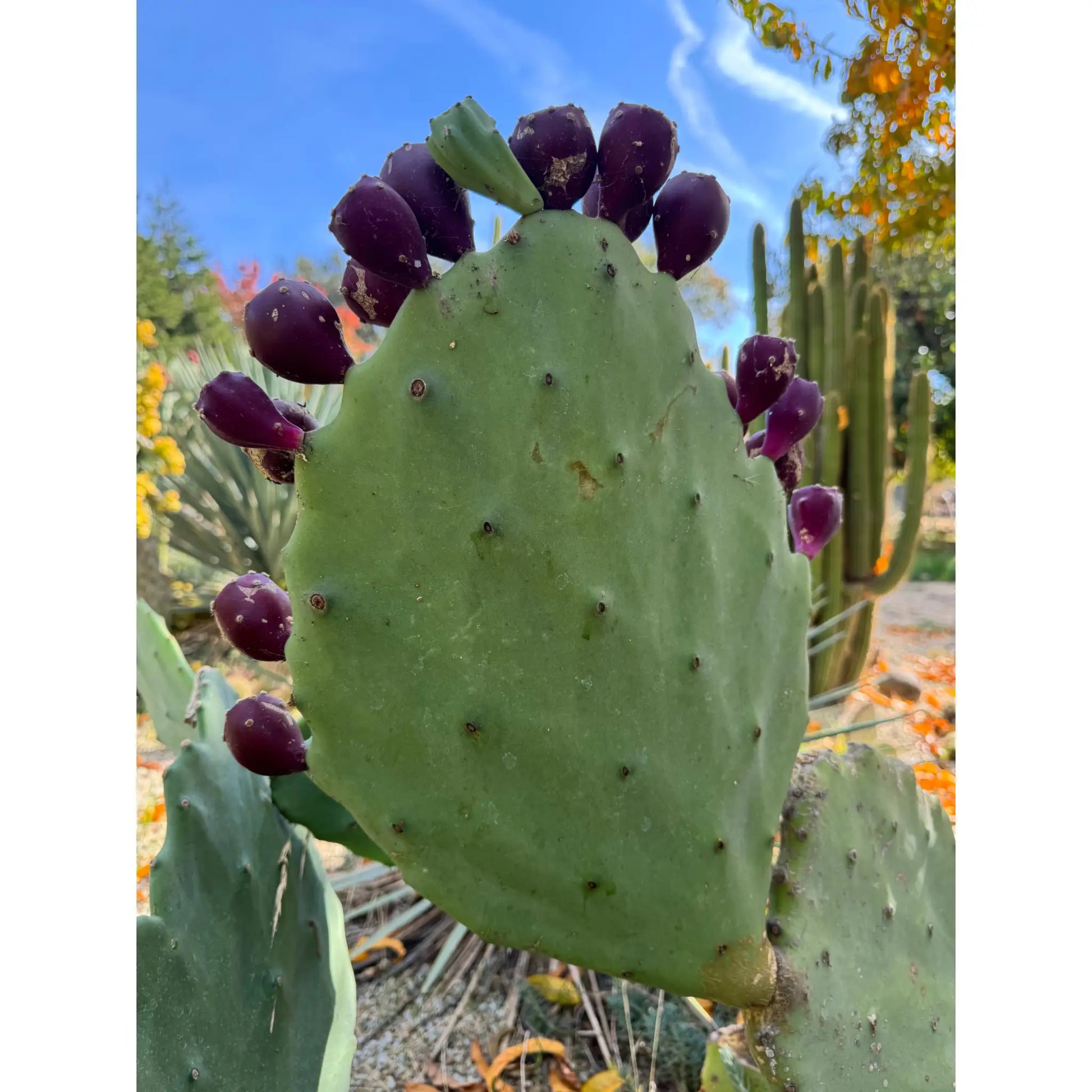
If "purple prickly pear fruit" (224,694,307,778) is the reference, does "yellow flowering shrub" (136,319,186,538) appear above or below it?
above

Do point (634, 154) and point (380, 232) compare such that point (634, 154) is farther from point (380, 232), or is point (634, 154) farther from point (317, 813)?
point (317, 813)

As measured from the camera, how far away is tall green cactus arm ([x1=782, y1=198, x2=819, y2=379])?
141cm

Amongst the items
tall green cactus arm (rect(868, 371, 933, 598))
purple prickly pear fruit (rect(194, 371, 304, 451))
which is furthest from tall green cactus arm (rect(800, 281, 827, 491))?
purple prickly pear fruit (rect(194, 371, 304, 451))

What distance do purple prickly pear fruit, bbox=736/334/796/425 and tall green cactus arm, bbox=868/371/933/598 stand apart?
967 millimetres

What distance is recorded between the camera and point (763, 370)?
573 mm

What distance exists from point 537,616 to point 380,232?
0.68 ft

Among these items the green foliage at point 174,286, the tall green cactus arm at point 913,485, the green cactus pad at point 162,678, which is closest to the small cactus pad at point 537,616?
the green cactus pad at point 162,678

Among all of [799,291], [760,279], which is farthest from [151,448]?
[799,291]

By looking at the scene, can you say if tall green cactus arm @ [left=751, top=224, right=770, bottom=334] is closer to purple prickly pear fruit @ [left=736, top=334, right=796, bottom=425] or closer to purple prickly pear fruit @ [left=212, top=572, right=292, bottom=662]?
purple prickly pear fruit @ [left=736, top=334, right=796, bottom=425]

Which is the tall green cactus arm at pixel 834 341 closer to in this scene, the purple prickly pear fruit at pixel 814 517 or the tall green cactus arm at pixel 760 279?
the tall green cactus arm at pixel 760 279

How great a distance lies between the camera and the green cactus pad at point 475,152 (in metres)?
0.44

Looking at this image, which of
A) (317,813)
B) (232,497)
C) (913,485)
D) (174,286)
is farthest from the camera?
(232,497)
